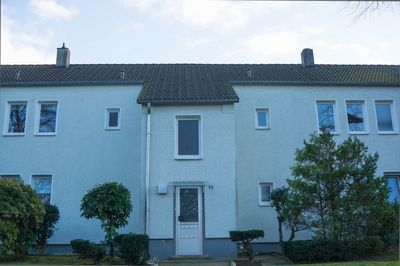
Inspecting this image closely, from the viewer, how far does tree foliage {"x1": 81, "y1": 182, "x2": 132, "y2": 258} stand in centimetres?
1352

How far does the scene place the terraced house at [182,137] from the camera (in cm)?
1582

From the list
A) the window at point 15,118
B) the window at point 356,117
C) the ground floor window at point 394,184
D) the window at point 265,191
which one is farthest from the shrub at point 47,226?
the ground floor window at point 394,184

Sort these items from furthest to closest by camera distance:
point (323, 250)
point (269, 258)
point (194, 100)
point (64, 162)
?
1. point (64, 162)
2. point (194, 100)
3. point (269, 258)
4. point (323, 250)

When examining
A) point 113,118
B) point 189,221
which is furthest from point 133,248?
point 113,118

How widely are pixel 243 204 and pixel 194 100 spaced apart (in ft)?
15.7

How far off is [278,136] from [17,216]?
423 inches

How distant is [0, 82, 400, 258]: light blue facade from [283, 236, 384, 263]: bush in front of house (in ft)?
10.3

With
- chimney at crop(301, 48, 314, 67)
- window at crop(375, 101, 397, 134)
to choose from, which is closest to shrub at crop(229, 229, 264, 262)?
window at crop(375, 101, 397, 134)

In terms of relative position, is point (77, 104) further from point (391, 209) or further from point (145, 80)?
point (391, 209)

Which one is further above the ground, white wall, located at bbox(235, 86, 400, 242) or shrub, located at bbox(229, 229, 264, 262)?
white wall, located at bbox(235, 86, 400, 242)

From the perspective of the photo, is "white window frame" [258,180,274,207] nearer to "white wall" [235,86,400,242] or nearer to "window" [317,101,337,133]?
"white wall" [235,86,400,242]

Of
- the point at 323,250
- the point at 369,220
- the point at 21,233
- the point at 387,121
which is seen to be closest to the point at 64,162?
the point at 21,233

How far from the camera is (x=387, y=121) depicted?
19047mm

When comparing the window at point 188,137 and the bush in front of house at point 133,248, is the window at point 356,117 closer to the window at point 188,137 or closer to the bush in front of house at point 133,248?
the window at point 188,137
